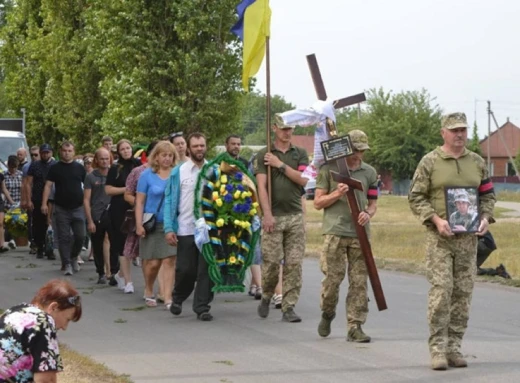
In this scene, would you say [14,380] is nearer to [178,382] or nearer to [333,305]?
[178,382]

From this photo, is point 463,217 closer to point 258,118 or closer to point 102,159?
point 102,159

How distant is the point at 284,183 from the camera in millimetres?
12609

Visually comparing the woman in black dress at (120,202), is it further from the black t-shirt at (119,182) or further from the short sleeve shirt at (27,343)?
the short sleeve shirt at (27,343)

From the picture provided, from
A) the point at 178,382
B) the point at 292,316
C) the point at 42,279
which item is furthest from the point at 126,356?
the point at 42,279

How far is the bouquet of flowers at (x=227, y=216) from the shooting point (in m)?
13.0

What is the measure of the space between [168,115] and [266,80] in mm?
23035

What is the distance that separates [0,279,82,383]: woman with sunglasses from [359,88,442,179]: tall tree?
312 ft

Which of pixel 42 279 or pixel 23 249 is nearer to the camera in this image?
pixel 42 279

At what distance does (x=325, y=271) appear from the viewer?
11.1m

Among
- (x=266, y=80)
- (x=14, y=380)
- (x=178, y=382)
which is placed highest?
(x=266, y=80)

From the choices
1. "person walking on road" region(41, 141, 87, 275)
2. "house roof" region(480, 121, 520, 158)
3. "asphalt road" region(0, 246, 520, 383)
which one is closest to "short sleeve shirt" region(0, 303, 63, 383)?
"asphalt road" region(0, 246, 520, 383)

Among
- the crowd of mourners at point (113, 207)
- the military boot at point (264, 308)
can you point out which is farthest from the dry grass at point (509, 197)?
the military boot at point (264, 308)

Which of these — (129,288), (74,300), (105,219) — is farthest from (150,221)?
(74,300)

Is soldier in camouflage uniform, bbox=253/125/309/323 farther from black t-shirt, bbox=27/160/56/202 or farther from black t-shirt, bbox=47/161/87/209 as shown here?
black t-shirt, bbox=27/160/56/202
